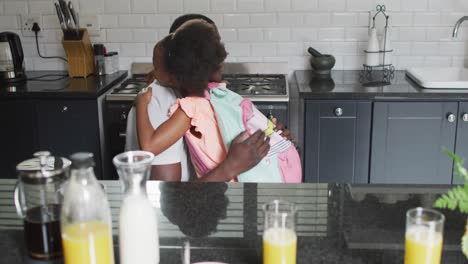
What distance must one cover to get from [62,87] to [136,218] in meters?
2.39

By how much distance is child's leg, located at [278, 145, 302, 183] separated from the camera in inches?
82.0

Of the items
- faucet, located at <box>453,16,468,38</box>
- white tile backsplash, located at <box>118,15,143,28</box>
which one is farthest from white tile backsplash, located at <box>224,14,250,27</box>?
faucet, located at <box>453,16,468,38</box>

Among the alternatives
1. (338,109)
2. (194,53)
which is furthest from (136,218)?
(338,109)

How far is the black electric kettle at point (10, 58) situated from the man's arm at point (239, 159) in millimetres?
2073

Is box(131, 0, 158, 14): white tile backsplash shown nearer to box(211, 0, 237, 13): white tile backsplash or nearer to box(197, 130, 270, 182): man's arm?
box(211, 0, 237, 13): white tile backsplash

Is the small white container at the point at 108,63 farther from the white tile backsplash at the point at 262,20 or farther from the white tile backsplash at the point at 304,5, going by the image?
the white tile backsplash at the point at 304,5

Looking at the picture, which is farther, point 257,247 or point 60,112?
point 60,112

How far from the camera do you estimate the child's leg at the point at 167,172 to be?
6.77 ft

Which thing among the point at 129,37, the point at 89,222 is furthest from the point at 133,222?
the point at 129,37

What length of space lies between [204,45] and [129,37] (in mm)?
1938

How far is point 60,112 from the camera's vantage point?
328 centimetres

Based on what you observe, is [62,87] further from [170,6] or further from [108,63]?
[170,6]

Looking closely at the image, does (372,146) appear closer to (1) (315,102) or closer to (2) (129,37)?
(1) (315,102)

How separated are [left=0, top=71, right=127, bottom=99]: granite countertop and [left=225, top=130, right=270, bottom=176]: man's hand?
1.50 meters
